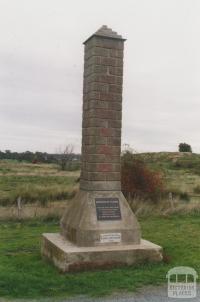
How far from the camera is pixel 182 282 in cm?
792

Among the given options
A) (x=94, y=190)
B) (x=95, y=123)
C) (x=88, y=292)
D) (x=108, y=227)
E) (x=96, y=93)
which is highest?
(x=96, y=93)

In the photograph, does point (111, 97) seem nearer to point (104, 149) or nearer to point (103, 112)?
point (103, 112)

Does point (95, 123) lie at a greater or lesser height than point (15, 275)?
greater

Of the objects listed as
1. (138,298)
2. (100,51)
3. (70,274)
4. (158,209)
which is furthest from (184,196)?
(138,298)

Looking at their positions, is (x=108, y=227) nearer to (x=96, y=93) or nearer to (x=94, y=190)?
(x=94, y=190)

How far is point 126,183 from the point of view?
20.2 m

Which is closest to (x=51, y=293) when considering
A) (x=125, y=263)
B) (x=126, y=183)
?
(x=125, y=263)

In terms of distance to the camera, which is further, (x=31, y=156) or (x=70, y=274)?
(x=31, y=156)

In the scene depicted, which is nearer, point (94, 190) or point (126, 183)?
point (94, 190)

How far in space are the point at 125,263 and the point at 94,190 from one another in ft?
5.16

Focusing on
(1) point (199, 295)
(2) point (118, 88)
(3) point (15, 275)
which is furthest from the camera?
(2) point (118, 88)

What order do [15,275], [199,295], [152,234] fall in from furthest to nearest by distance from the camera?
[152,234] → [15,275] → [199,295]

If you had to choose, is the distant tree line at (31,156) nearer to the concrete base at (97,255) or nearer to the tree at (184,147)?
the tree at (184,147)

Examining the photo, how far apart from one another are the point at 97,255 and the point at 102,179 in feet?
5.20
